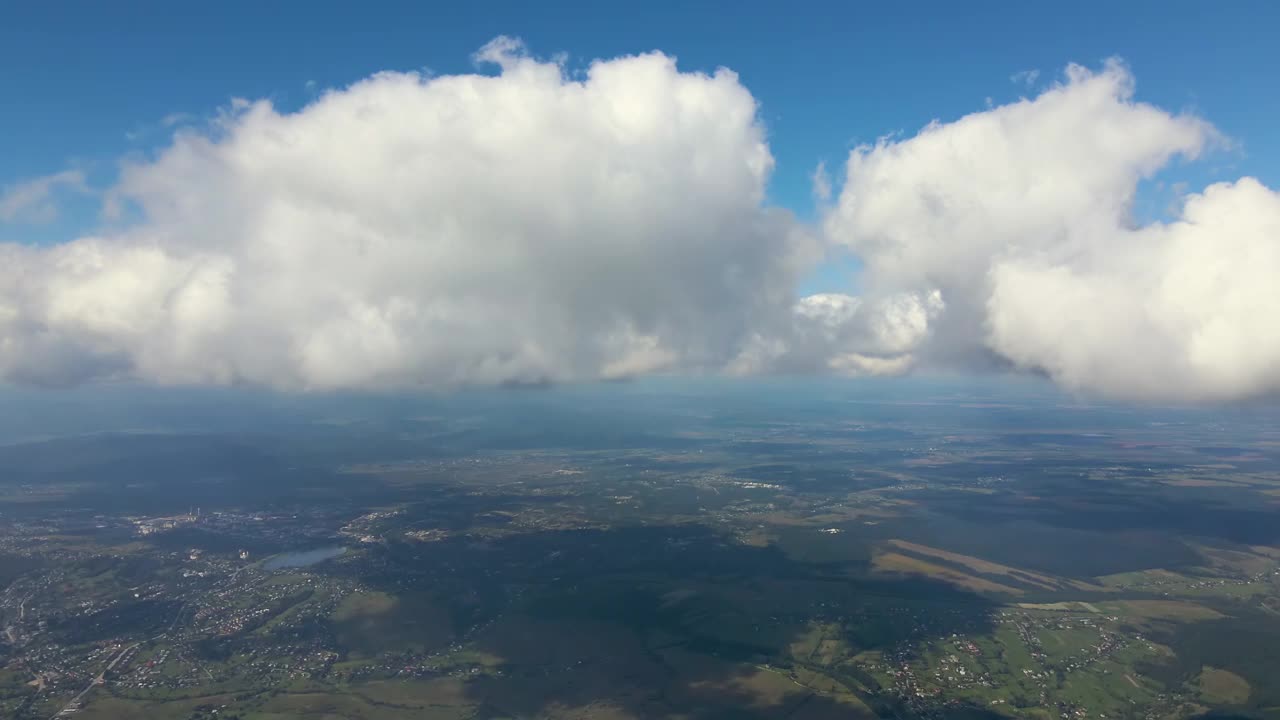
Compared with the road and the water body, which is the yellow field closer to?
the road

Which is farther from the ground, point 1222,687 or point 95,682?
point 95,682

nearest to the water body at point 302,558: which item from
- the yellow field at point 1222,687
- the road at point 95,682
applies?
the road at point 95,682

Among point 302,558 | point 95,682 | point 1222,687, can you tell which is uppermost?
point 302,558

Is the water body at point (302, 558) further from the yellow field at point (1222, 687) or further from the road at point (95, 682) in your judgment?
the yellow field at point (1222, 687)

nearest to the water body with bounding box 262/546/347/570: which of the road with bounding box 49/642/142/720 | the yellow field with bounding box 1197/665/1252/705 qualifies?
the road with bounding box 49/642/142/720

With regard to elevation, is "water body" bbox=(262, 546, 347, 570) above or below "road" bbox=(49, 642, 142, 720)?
above

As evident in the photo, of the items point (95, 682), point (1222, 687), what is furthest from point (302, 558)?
point (1222, 687)

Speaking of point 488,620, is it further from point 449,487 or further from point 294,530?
point 449,487

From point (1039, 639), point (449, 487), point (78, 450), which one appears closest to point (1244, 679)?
point (1039, 639)

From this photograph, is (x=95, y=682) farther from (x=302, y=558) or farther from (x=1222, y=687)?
(x=1222, y=687)
